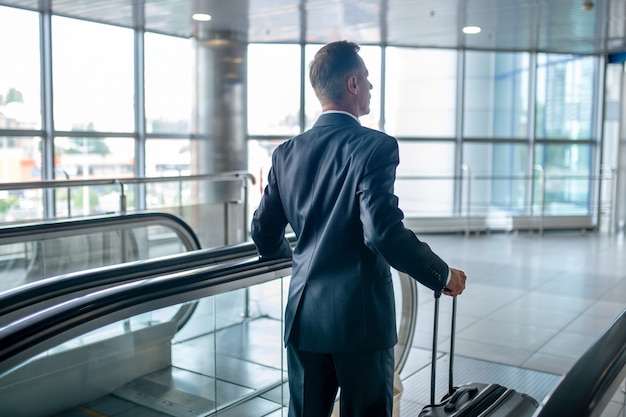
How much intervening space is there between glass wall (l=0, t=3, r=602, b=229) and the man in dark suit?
6.37 meters

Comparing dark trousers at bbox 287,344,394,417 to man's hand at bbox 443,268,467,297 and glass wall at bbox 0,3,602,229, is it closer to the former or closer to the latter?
man's hand at bbox 443,268,467,297

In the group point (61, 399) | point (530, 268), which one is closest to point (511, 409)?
point (61, 399)

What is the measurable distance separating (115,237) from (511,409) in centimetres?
317

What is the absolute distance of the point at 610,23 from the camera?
8.52m

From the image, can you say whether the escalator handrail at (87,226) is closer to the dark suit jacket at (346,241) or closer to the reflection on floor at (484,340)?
the reflection on floor at (484,340)

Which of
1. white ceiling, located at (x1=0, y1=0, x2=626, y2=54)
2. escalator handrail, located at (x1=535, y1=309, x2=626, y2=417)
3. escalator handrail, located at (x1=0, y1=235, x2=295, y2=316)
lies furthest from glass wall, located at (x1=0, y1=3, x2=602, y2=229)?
escalator handrail, located at (x1=535, y1=309, x2=626, y2=417)

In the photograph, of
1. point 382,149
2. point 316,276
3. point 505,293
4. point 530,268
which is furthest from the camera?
point 530,268

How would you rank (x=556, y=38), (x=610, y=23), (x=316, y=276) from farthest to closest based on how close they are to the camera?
(x=556, y=38)
(x=610, y=23)
(x=316, y=276)

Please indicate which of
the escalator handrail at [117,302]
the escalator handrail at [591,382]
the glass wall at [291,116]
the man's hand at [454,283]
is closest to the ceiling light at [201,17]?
the glass wall at [291,116]

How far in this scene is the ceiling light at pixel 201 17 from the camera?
26.1 ft

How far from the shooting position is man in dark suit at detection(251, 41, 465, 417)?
175 centimetres

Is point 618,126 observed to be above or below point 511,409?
above

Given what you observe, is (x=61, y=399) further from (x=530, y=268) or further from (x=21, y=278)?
(x=530, y=268)

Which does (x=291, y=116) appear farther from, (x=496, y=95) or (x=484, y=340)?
(x=484, y=340)
